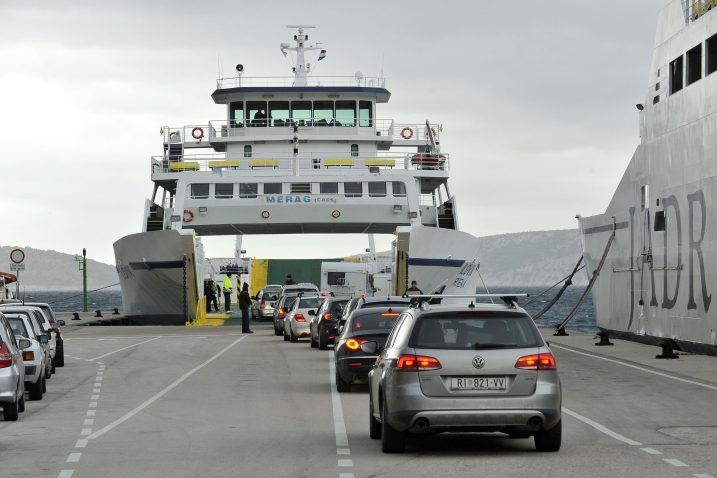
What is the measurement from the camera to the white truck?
2539 inches

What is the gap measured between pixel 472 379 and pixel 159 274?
36.2 m

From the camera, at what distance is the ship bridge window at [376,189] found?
158 ft

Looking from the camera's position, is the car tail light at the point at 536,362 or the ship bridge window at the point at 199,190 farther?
the ship bridge window at the point at 199,190

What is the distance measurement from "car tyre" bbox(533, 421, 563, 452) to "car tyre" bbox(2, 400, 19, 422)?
6.30m

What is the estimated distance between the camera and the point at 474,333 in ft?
37.5

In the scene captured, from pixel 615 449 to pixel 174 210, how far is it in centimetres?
3592

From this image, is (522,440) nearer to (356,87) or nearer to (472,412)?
(472,412)

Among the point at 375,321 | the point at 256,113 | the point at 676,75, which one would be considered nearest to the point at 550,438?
the point at 375,321

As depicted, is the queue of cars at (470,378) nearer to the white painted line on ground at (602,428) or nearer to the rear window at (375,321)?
the white painted line on ground at (602,428)

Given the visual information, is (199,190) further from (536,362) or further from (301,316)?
(536,362)

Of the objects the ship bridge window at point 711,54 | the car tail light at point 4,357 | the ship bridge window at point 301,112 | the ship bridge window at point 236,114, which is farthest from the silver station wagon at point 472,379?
the ship bridge window at point 236,114

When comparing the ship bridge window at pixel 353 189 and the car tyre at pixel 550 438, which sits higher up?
the ship bridge window at pixel 353 189

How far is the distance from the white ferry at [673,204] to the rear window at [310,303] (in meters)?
7.70

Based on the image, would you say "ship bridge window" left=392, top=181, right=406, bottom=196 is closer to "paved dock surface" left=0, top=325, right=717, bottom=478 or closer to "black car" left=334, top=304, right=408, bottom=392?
"paved dock surface" left=0, top=325, right=717, bottom=478
